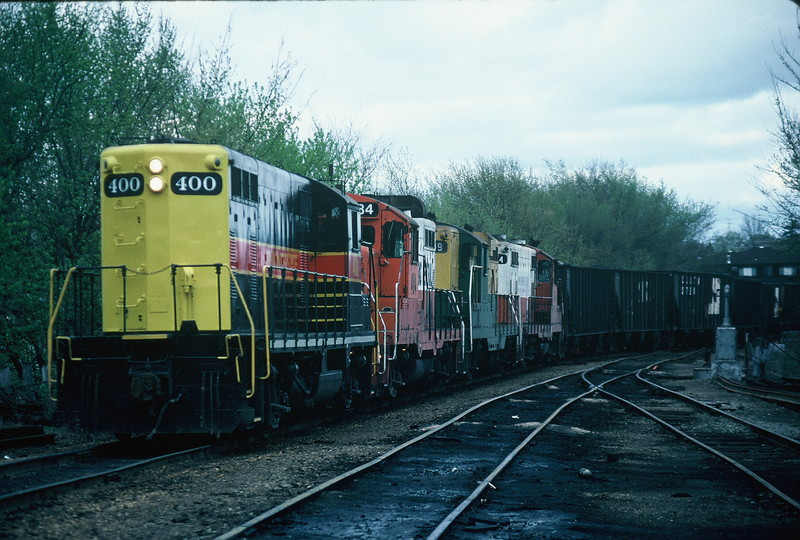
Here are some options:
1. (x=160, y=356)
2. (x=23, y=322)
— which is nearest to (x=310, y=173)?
(x=23, y=322)

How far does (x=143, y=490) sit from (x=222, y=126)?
15.8 m

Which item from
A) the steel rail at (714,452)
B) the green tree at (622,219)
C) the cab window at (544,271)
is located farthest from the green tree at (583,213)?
the steel rail at (714,452)

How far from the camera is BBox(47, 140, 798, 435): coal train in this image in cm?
971

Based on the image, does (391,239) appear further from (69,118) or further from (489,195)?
(489,195)

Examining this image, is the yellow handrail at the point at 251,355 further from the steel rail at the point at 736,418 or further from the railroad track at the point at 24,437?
the steel rail at the point at 736,418

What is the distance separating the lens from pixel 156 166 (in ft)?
33.4

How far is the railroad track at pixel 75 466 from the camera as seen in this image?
24.0 ft

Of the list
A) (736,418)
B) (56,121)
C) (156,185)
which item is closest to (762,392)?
(736,418)

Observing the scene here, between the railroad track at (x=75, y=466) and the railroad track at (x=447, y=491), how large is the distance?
2028 millimetres

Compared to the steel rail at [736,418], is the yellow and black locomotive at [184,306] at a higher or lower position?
higher

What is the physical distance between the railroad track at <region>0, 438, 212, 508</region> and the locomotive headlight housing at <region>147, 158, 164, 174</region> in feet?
10.7

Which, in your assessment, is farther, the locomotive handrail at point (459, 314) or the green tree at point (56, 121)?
the locomotive handrail at point (459, 314)

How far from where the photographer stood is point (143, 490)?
25.6 ft

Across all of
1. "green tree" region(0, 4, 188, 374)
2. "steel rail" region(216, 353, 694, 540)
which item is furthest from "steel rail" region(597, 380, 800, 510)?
"green tree" region(0, 4, 188, 374)
